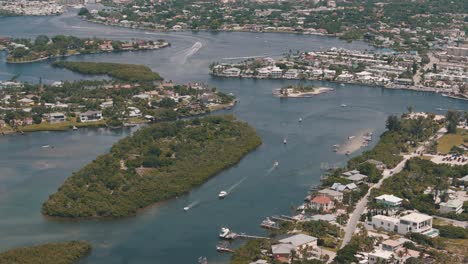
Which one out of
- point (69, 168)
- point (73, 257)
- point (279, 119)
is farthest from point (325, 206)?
point (279, 119)

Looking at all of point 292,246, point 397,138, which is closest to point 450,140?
point 397,138

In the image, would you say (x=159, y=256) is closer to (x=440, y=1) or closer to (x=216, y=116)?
(x=216, y=116)

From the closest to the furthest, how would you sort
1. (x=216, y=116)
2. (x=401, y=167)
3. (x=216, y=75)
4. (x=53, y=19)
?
(x=401, y=167) → (x=216, y=116) → (x=216, y=75) → (x=53, y=19)

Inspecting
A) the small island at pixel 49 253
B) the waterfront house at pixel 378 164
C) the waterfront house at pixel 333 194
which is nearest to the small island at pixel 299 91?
the waterfront house at pixel 378 164

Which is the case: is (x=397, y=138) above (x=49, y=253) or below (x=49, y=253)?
above

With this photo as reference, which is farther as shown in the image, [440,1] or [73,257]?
[440,1]

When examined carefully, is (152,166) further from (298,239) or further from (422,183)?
(422,183)
